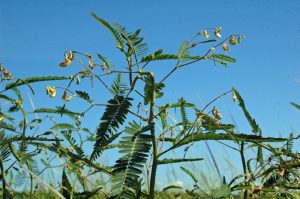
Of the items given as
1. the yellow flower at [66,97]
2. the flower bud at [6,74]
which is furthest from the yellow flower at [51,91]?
the flower bud at [6,74]

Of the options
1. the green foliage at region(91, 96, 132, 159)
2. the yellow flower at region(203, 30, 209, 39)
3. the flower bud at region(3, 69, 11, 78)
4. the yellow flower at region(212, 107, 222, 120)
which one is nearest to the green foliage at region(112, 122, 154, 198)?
the green foliage at region(91, 96, 132, 159)

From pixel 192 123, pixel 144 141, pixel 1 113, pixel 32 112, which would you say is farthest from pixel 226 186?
pixel 1 113

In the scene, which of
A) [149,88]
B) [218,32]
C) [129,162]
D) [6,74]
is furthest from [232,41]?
[6,74]

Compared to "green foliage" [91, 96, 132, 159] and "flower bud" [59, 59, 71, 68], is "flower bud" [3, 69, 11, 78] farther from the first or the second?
"green foliage" [91, 96, 132, 159]

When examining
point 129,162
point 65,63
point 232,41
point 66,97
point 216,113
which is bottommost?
point 129,162

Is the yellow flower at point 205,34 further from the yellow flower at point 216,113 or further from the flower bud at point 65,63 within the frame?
the flower bud at point 65,63

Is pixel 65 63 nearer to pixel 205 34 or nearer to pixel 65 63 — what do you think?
pixel 65 63

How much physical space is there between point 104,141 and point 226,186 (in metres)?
0.54

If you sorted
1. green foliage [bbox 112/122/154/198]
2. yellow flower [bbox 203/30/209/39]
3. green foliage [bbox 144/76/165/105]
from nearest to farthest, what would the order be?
green foliage [bbox 112/122/154/198]
green foliage [bbox 144/76/165/105]
yellow flower [bbox 203/30/209/39]

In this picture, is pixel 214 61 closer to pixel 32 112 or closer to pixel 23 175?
pixel 32 112

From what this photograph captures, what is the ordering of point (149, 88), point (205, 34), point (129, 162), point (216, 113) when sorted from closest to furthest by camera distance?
1. point (129, 162)
2. point (149, 88)
3. point (216, 113)
4. point (205, 34)

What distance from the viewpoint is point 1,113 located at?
238cm

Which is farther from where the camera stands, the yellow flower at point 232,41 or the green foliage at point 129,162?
the yellow flower at point 232,41

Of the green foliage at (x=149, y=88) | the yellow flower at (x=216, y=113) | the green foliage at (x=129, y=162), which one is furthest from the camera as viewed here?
the yellow flower at (x=216, y=113)
